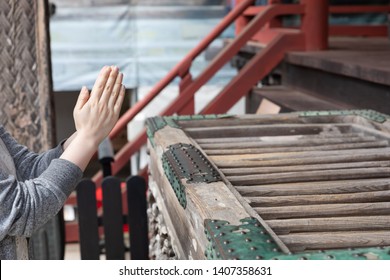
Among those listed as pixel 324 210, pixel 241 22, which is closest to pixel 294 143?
pixel 324 210

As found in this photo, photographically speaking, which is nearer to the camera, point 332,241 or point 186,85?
point 332,241

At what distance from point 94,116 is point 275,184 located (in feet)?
1.74

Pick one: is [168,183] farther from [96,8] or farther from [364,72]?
[96,8]

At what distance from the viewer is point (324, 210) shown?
4.50ft

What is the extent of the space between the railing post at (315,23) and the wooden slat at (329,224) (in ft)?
9.76

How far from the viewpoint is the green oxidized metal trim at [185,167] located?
1.48m

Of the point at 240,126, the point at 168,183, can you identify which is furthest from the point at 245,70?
the point at 168,183

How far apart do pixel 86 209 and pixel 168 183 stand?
1398 millimetres

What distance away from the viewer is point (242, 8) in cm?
451

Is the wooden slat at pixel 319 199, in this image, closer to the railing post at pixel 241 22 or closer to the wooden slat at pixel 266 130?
the wooden slat at pixel 266 130

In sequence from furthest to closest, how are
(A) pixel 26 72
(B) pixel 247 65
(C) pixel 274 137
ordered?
(B) pixel 247 65 → (A) pixel 26 72 → (C) pixel 274 137

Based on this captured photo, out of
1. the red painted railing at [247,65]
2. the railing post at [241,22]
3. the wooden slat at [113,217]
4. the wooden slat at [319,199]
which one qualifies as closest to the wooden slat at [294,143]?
the wooden slat at [319,199]

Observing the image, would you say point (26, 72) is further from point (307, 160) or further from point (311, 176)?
point (311, 176)

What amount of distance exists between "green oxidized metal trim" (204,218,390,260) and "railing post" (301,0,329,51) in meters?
3.14
